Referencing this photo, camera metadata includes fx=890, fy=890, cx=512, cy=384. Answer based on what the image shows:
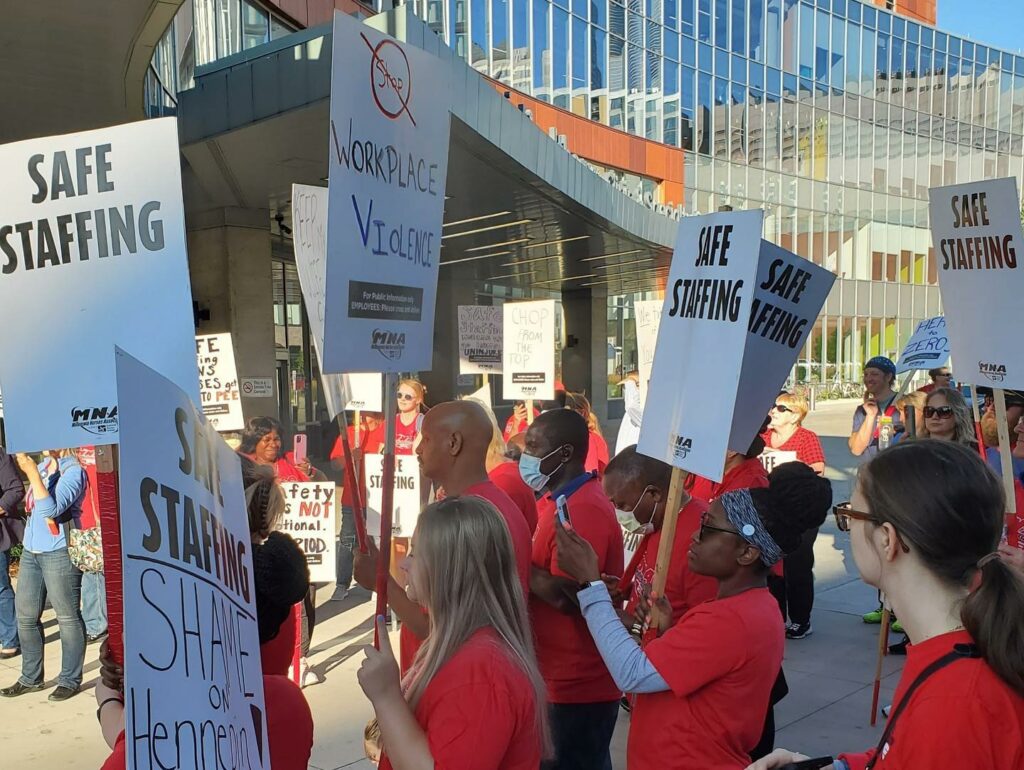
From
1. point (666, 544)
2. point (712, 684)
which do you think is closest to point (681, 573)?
point (666, 544)

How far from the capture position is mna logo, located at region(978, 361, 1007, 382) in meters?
4.39

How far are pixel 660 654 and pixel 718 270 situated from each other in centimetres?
151

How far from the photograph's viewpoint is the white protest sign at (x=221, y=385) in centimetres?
732

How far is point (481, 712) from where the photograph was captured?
2047 mm

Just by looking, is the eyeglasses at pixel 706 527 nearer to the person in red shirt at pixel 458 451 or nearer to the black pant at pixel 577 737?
the person in red shirt at pixel 458 451

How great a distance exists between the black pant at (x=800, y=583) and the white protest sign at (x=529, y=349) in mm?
3848

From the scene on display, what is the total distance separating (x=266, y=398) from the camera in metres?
13.1

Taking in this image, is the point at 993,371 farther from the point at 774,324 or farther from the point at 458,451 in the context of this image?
the point at 458,451

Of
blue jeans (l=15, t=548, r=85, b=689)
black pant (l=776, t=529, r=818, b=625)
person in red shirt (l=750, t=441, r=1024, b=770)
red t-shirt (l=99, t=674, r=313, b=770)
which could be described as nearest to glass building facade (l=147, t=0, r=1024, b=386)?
black pant (l=776, t=529, r=818, b=625)

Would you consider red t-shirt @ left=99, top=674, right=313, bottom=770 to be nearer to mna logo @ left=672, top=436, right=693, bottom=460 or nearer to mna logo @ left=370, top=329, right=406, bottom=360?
mna logo @ left=370, top=329, right=406, bottom=360

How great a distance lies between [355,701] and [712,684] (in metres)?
3.88

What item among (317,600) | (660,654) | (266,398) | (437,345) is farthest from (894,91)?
(660,654)

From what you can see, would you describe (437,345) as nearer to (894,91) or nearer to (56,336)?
(56,336)

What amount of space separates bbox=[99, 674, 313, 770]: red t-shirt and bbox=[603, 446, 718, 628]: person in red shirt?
55.5 inches
